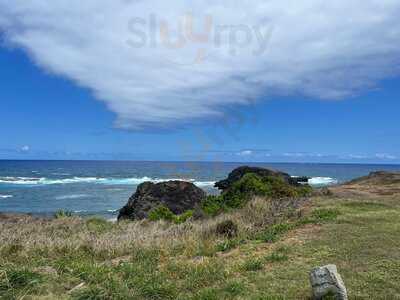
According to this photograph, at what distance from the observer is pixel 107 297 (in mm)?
6750

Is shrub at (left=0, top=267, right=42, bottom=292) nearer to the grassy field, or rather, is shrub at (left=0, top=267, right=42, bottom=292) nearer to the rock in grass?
the grassy field

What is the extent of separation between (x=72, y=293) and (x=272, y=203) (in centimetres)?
1125

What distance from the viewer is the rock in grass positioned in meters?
6.39

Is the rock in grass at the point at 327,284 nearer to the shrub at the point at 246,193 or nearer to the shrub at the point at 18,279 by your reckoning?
the shrub at the point at 18,279

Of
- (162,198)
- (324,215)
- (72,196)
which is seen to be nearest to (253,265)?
(324,215)

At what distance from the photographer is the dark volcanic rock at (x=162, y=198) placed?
24672 mm

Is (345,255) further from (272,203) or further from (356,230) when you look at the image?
(272,203)

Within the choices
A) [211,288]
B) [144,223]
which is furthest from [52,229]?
[211,288]

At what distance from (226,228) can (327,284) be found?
6.10m

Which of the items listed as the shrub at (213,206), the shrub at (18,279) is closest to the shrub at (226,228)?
the shrub at (213,206)

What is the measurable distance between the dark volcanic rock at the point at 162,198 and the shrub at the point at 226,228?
11853mm

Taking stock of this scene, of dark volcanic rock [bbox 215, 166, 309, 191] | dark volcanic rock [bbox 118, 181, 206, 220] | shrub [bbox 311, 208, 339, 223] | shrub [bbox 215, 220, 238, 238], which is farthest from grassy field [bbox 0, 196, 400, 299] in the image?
dark volcanic rock [bbox 215, 166, 309, 191]

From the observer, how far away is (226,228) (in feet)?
40.9

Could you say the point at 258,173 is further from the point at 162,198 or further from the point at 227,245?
the point at 227,245
